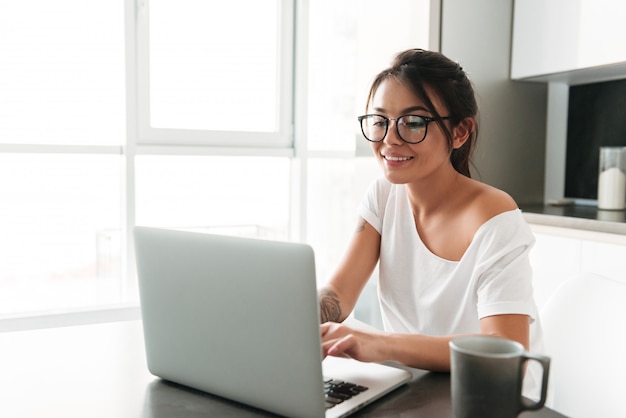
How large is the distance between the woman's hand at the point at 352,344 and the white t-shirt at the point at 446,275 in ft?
0.78

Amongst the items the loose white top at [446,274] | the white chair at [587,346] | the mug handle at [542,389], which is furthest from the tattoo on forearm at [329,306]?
the mug handle at [542,389]

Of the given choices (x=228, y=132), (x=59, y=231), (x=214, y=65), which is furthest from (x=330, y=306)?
(x=214, y=65)

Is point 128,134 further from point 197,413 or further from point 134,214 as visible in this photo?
point 197,413

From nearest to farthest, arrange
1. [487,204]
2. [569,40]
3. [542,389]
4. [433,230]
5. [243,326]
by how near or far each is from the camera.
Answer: [542,389] → [243,326] → [487,204] → [433,230] → [569,40]

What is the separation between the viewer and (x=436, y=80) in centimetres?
129

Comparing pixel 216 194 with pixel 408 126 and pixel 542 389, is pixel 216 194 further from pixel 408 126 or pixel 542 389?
pixel 542 389

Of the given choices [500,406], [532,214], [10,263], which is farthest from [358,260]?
[10,263]

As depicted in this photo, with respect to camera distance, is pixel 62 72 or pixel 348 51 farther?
pixel 348 51

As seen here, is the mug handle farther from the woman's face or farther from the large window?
the large window

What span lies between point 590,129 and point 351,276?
6.53ft

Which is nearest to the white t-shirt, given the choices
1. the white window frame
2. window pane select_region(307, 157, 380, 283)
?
window pane select_region(307, 157, 380, 283)

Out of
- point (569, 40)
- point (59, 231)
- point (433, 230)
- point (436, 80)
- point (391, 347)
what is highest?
point (569, 40)

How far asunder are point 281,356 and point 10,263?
239cm

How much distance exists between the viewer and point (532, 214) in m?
2.49
